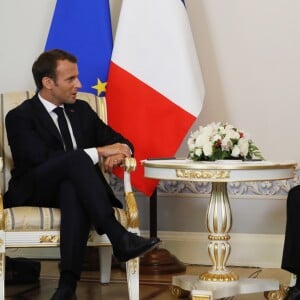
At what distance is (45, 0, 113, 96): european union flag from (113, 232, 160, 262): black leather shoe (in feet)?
3.92

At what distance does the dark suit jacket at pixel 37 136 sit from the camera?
337 cm

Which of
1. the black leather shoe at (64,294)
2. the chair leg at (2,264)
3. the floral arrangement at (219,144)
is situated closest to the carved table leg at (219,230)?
the floral arrangement at (219,144)

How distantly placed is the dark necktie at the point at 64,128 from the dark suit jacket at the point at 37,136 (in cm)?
3

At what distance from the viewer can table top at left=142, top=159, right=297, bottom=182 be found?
3.14 meters

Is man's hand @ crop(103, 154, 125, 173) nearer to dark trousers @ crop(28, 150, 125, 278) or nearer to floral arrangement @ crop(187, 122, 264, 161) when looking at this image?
dark trousers @ crop(28, 150, 125, 278)

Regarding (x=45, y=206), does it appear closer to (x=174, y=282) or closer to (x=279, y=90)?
(x=174, y=282)

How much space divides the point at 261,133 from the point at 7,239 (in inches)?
66.6

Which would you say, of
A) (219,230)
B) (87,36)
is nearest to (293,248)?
(219,230)

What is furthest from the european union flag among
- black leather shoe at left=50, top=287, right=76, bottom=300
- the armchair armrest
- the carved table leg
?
black leather shoe at left=50, top=287, right=76, bottom=300

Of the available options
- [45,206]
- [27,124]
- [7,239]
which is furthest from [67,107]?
[7,239]

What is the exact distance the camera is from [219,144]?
3285 millimetres

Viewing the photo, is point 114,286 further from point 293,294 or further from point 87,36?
point 87,36

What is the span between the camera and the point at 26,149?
336cm

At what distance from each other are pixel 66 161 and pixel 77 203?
0.19m
